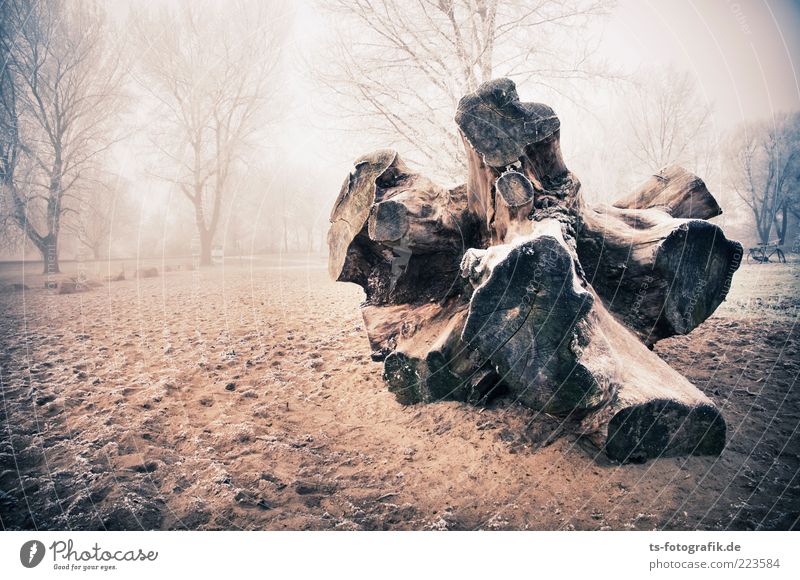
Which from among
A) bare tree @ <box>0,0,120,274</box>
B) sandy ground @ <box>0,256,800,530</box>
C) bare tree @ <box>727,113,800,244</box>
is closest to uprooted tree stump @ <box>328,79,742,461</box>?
sandy ground @ <box>0,256,800,530</box>

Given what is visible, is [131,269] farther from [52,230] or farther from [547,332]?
[547,332]

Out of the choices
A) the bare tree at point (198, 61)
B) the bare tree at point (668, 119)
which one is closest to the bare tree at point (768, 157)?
the bare tree at point (668, 119)

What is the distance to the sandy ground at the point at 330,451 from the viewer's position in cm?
179

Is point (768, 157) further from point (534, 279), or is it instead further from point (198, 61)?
point (198, 61)

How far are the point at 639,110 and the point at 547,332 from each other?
A: 884 centimetres

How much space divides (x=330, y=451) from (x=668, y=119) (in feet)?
32.4

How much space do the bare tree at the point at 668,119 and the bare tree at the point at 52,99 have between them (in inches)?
336

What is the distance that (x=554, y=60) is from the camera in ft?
21.1

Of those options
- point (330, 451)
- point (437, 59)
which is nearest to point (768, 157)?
point (437, 59)

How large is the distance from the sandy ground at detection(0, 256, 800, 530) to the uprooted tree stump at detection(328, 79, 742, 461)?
26 cm

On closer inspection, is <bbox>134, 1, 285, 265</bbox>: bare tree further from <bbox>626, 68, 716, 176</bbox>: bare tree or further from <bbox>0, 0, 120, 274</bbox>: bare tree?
<bbox>626, 68, 716, 176</bbox>: bare tree

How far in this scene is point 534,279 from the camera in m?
1.79

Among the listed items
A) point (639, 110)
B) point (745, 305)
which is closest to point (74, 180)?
point (745, 305)

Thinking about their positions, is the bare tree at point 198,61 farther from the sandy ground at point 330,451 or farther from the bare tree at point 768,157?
the bare tree at point 768,157
